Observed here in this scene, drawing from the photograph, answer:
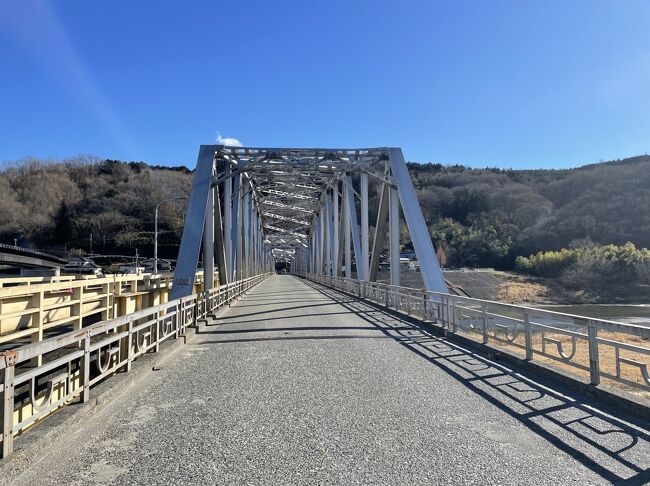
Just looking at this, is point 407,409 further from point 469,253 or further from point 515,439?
point 469,253

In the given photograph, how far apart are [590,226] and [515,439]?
302 feet

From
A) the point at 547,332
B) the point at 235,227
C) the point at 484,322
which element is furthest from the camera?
the point at 235,227

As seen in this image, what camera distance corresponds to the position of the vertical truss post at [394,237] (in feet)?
57.4

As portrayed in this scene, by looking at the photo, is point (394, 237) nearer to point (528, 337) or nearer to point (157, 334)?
point (528, 337)

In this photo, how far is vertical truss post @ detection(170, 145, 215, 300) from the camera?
508 inches

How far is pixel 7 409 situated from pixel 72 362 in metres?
5.04

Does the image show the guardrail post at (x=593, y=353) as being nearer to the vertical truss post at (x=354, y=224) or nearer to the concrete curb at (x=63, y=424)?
the concrete curb at (x=63, y=424)

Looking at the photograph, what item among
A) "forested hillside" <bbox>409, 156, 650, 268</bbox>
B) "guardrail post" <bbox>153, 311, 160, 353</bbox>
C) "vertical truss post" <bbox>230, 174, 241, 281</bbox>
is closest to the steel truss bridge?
"guardrail post" <bbox>153, 311, 160, 353</bbox>

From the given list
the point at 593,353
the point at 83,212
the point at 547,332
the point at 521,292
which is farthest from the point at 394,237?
the point at 83,212

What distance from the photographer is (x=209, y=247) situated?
16.4 meters

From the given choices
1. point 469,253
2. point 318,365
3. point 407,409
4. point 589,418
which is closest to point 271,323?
point 318,365

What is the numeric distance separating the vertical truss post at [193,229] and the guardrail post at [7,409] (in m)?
9.25

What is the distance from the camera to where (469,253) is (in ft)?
291

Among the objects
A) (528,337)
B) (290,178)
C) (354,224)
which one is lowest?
(528,337)
